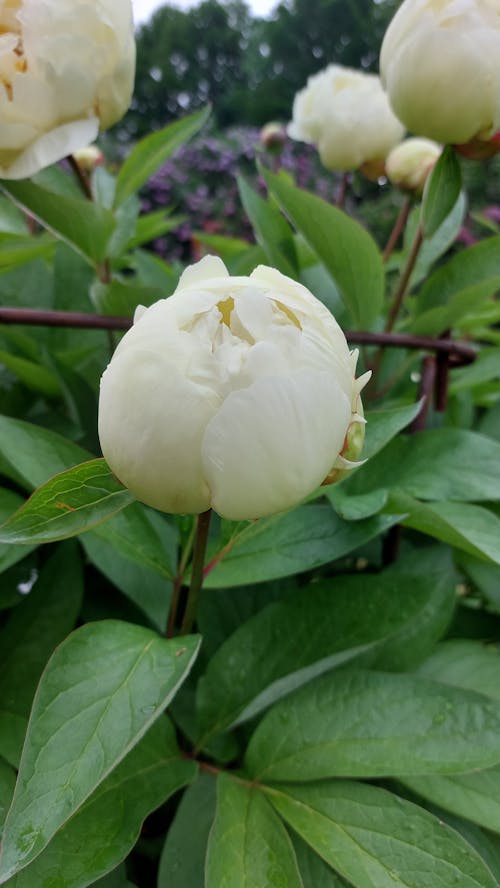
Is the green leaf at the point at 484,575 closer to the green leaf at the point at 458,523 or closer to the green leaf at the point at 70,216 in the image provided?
the green leaf at the point at 458,523

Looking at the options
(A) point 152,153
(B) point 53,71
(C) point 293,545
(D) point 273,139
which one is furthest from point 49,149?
(D) point 273,139

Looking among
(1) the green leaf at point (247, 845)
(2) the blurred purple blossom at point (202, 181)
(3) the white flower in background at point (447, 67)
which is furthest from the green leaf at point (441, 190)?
(2) the blurred purple blossom at point (202, 181)

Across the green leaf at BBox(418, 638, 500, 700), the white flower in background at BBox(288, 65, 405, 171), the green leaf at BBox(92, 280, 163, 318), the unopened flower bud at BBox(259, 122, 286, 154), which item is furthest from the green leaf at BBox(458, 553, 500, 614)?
the unopened flower bud at BBox(259, 122, 286, 154)

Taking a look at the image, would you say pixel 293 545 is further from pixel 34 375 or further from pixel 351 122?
pixel 351 122

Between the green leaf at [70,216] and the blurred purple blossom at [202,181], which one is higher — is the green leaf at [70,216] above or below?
above

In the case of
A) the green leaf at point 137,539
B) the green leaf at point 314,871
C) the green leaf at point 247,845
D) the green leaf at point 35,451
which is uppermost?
the green leaf at point 35,451
